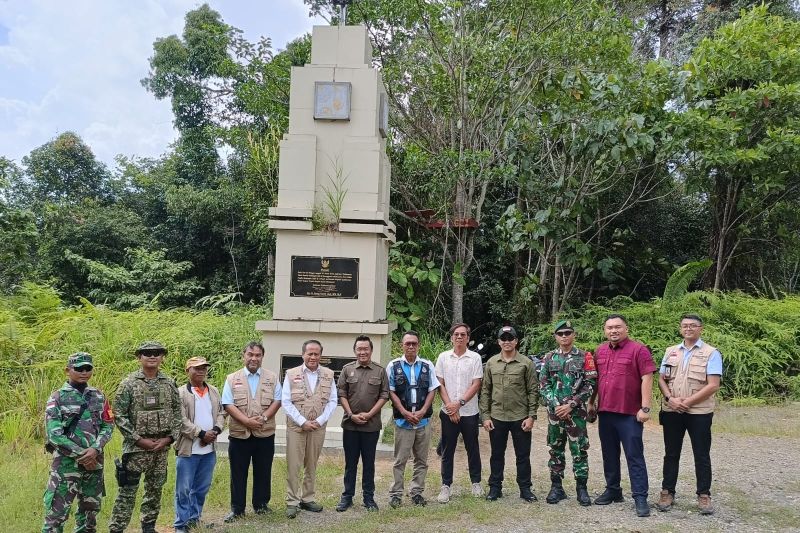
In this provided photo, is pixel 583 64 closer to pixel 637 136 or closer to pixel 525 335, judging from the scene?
pixel 637 136

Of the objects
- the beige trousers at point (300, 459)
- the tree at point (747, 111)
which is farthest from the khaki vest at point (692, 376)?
the tree at point (747, 111)

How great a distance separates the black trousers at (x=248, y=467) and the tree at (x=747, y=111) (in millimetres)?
7918

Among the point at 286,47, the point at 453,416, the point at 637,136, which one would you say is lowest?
the point at 453,416

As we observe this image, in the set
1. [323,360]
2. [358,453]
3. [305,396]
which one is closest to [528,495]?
[358,453]

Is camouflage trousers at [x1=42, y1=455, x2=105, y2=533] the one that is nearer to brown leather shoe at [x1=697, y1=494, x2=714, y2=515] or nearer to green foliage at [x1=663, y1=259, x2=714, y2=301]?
brown leather shoe at [x1=697, y1=494, x2=714, y2=515]

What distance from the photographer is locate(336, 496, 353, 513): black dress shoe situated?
5.21m

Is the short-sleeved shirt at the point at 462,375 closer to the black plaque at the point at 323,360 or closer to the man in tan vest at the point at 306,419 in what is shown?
the man in tan vest at the point at 306,419

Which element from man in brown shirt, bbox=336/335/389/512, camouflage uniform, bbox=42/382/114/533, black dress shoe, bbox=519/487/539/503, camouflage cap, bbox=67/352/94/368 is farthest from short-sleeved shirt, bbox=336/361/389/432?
camouflage cap, bbox=67/352/94/368

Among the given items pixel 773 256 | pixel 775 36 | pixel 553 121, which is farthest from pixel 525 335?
pixel 775 36

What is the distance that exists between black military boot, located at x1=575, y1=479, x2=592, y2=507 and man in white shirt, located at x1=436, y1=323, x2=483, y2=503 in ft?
2.69

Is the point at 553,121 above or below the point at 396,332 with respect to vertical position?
above

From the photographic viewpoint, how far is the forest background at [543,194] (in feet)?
32.7

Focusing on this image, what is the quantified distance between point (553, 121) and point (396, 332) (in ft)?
14.5

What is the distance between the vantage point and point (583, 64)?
11.0m
